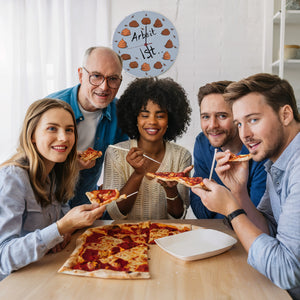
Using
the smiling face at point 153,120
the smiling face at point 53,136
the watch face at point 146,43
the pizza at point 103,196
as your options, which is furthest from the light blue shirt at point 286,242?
the watch face at point 146,43

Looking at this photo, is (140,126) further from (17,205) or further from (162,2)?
(162,2)

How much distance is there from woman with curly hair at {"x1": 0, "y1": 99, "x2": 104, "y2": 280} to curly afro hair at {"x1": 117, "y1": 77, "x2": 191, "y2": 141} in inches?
34.6

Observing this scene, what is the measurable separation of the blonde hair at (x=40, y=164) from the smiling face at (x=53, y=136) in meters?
0.03

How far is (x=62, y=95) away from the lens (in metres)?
2.88

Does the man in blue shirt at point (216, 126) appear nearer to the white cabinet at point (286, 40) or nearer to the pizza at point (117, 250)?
the pizza at point (117, 250)

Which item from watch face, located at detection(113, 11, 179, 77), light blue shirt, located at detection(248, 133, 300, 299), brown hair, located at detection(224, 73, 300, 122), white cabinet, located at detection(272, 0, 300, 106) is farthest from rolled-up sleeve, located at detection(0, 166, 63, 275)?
white cabinet, located at detection(272, 0, 300, 106)

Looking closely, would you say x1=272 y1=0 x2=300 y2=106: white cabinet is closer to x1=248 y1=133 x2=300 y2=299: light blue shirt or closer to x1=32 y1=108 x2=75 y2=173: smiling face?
x1=248 y1=133 x2=300 y2=299: light blue shirt

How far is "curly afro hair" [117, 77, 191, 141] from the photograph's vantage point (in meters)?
2.77

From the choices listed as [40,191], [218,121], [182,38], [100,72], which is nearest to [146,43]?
[182,38]

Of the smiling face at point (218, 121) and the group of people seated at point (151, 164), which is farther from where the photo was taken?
the smiling face at point (218, 121)

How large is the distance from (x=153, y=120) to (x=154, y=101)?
0.17 m

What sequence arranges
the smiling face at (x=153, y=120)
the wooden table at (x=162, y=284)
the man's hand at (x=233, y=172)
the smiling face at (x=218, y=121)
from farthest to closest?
the smiling face at (x=153, y=120) < the smiling face at (x=218, y=121) < the man's hand at (x=233, y=172) < the wooden table at (x=162, y=284)

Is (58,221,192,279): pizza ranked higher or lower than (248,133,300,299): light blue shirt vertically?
Answer: lower

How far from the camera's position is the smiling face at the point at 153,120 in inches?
106
